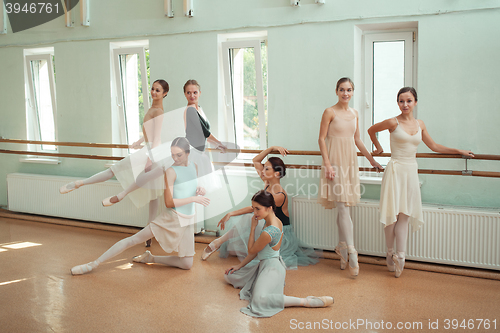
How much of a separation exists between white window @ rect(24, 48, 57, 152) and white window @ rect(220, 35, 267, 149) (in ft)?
8.16

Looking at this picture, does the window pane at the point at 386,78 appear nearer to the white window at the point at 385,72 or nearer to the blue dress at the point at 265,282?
the white window at the point at 385,72

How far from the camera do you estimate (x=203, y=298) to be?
295cm

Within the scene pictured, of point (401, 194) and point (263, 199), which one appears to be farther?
point (401, 194)

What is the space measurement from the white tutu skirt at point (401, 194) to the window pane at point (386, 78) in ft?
2.63

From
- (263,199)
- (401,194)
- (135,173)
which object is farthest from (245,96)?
(401,194)

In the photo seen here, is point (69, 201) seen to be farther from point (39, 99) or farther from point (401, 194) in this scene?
point (401, 194)

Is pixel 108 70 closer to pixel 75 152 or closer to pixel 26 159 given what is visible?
pixel 75 152

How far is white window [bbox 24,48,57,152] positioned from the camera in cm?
560

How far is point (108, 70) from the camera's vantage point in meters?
5.03

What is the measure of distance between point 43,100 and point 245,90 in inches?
115

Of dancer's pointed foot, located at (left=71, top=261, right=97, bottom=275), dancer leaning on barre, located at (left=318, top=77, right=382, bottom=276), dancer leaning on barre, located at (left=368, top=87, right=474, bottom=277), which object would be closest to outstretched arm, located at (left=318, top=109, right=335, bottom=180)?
dancer leaning on barre, located at (left=318, top=77, right=382, bottom=276)

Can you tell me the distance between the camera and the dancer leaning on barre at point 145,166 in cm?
392

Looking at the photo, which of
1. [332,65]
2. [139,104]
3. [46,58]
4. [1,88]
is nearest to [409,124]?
[332,65]

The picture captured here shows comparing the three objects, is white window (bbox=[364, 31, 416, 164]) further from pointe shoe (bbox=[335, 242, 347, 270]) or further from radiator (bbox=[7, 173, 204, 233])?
radiator (bbox=[7, 173, 204, 233])
